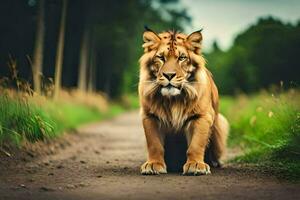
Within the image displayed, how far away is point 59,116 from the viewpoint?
1739 cm

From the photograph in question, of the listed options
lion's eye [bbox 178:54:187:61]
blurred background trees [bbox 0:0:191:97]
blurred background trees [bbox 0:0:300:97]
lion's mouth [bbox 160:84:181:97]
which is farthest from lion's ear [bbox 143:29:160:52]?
blurred background trees [bbox 0:0:191:97]

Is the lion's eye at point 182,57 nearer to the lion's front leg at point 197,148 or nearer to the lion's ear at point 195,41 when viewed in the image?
the lion's ear at point 195,41

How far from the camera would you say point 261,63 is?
157 ft

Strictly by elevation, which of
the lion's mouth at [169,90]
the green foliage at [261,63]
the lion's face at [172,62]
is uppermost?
the lion's face at [172,62]

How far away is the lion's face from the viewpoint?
871cm

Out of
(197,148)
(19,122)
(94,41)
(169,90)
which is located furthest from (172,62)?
(94,41)

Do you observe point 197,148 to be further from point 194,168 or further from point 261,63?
point 261,63

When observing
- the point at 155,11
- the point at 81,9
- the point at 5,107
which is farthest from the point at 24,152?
the point at 155,11

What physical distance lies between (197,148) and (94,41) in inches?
1124

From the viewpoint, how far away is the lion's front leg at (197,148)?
892cm

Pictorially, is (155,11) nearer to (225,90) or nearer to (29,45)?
(29,45)

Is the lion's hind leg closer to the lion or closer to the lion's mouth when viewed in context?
the lion

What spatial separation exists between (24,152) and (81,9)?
777 inches

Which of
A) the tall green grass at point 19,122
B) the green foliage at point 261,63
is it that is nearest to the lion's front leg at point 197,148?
the tall green grass at point 19,122
